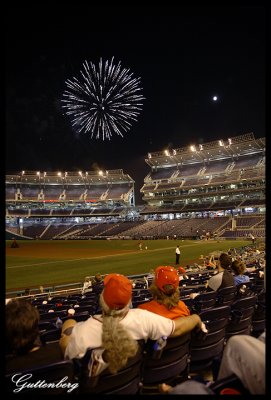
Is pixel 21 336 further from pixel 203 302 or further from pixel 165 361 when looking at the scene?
pixel 203 302

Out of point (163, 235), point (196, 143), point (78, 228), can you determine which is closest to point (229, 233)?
point (163, 235)

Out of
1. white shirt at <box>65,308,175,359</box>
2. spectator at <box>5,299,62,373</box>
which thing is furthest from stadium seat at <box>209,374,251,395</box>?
spectator at <box>5,299,62,373</box>

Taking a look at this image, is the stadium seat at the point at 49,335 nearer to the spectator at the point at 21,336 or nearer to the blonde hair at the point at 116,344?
the spectator at the point at 21,336

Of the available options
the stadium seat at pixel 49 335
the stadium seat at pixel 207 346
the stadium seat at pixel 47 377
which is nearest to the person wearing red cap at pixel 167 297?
the stadium seat at pixel 207 346

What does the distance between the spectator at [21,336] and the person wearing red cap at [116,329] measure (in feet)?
1.15

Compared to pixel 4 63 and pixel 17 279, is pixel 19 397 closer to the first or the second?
pixel 4 63

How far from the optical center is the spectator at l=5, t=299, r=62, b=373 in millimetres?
3133

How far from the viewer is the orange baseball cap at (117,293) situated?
3.30 meters

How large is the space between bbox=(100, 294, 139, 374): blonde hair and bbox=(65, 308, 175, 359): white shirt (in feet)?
0.35

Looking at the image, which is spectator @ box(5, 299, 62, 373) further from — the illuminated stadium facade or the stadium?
the illuminated stadium facade

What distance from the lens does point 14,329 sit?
314 cm

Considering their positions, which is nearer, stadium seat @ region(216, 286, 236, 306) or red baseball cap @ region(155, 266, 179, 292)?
red baseball cap @ region(155, 266, 179, 292)

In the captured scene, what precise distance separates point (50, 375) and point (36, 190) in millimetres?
111936

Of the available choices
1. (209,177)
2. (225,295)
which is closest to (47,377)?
(225,295)
